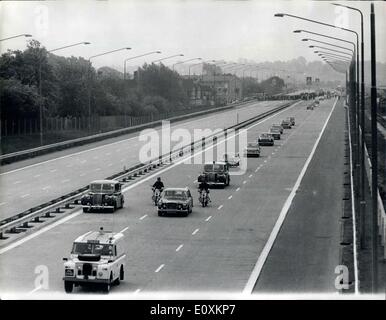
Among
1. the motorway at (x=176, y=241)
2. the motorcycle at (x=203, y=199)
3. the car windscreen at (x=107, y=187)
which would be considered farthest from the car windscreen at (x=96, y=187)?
the motorcycle at (x=203, y=199)

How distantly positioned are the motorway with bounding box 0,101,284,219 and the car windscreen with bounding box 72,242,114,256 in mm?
17208

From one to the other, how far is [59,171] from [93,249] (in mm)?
39644

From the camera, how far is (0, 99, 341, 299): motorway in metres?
29.0

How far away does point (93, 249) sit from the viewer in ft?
92.8

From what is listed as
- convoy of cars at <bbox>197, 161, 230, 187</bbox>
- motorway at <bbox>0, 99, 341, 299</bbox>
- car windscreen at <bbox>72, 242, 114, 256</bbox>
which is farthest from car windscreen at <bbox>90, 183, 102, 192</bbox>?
car windscreen at <bbox>72, 242, 114, 256</bbox>

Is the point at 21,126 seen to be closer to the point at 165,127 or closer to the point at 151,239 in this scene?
the point at 165,127

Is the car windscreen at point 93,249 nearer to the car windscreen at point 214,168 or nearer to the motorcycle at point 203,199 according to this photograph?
the motorcycle at point 203,199

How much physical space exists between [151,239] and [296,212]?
10.7 meters

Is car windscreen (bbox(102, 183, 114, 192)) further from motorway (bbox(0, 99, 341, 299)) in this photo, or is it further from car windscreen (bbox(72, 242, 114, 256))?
car windscreen (bbox(72, 242, 114, 256))

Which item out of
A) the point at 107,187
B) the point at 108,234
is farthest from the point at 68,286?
the point at 107,187

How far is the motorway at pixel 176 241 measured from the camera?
2900 centimetres

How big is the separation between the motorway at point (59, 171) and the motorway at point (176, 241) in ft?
13.8

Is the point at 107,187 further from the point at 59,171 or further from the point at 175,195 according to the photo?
the point at 59,171
